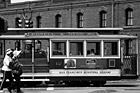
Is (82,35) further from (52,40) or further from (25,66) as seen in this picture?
(25,66)

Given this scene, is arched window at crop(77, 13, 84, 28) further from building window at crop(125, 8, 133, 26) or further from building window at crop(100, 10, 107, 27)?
building window at crop(125, 8, 133, 26)

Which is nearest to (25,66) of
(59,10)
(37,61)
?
(37,61)

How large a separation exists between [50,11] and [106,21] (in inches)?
283

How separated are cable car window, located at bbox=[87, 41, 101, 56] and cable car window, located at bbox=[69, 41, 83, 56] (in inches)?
15.4

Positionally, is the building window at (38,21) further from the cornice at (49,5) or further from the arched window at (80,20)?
the arched window at (80,20)

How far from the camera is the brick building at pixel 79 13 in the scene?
3668cm

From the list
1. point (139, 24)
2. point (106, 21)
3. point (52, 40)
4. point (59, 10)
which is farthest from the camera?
point (59, 10)

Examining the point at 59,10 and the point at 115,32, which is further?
the point at 59,10

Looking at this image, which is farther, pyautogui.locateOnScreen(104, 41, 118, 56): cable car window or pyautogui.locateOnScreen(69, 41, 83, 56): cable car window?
pyautogui.locateOnScreen(104, 41, 118, 56): cable car window

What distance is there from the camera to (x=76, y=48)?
67.3 ft

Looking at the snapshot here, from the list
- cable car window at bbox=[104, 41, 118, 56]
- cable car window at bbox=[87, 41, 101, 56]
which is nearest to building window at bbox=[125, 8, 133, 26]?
cable car window at bbox=[104, 41, 118, 56]

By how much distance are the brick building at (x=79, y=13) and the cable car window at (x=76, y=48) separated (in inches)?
533

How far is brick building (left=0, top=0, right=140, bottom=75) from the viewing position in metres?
36.7

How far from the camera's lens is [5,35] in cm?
2066
